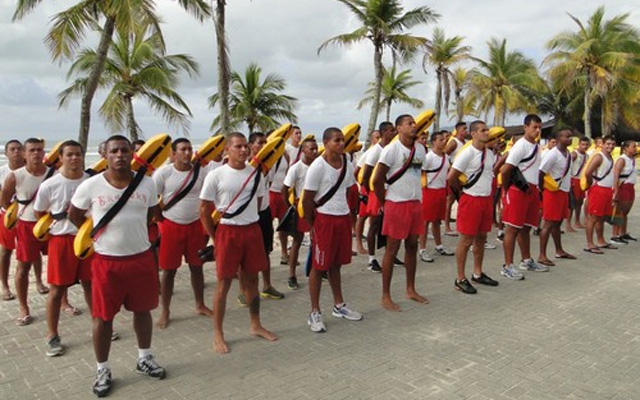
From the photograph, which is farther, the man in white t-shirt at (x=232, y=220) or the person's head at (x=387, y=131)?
the person's head at (x=387, y=131)

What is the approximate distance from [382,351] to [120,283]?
2.34 m

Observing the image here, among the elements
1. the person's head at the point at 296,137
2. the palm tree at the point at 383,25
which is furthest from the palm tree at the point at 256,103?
the person's head at the point at 296,137

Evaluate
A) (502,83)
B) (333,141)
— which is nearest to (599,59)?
(502,83)

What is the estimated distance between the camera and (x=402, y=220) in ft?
17.6

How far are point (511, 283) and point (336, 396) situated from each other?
3.79 meters

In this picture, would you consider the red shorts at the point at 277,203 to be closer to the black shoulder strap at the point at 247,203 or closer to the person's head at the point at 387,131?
the person's head at the point at 387,131

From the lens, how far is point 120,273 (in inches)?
142

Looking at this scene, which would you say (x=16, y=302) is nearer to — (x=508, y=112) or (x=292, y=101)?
(x=292, y=101)

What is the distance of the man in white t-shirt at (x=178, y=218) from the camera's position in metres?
5.01

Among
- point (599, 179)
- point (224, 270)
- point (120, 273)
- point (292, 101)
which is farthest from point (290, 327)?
point (292, 101)

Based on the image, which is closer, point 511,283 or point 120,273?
point 120,273

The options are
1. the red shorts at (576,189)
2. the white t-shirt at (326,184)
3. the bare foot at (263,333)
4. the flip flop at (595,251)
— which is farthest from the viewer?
the red shorts at (576,189)

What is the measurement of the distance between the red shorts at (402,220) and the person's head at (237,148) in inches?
73.5

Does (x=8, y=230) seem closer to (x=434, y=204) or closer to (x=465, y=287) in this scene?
(x=465, y=287)
